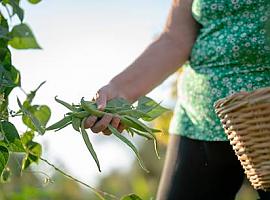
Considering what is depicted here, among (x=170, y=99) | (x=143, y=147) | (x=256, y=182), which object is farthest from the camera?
(x=143, y=147)

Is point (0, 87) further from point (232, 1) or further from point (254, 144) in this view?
point (232, 1)

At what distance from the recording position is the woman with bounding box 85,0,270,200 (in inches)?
82.6

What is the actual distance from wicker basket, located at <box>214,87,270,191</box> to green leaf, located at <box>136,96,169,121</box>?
0.13m

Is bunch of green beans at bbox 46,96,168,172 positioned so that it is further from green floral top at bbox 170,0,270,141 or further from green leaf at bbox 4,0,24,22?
green floral top at bbox 170,0,270,141

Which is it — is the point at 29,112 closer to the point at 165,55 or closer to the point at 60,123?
the point at 60,123

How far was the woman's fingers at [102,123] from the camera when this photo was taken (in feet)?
5.59

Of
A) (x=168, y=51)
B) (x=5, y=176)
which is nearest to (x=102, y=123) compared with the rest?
(x=5, y=176)

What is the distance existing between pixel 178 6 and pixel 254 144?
71cm

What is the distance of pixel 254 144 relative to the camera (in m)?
1.73

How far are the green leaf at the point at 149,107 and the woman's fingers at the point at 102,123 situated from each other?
2.7 inches

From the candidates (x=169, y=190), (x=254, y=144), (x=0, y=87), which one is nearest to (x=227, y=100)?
(x=254, y=144)

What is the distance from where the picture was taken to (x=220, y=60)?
2139 mm

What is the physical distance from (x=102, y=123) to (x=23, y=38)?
14.8 inches

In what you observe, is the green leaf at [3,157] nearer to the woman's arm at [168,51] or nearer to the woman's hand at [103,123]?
the woman's hand at [103,123]
